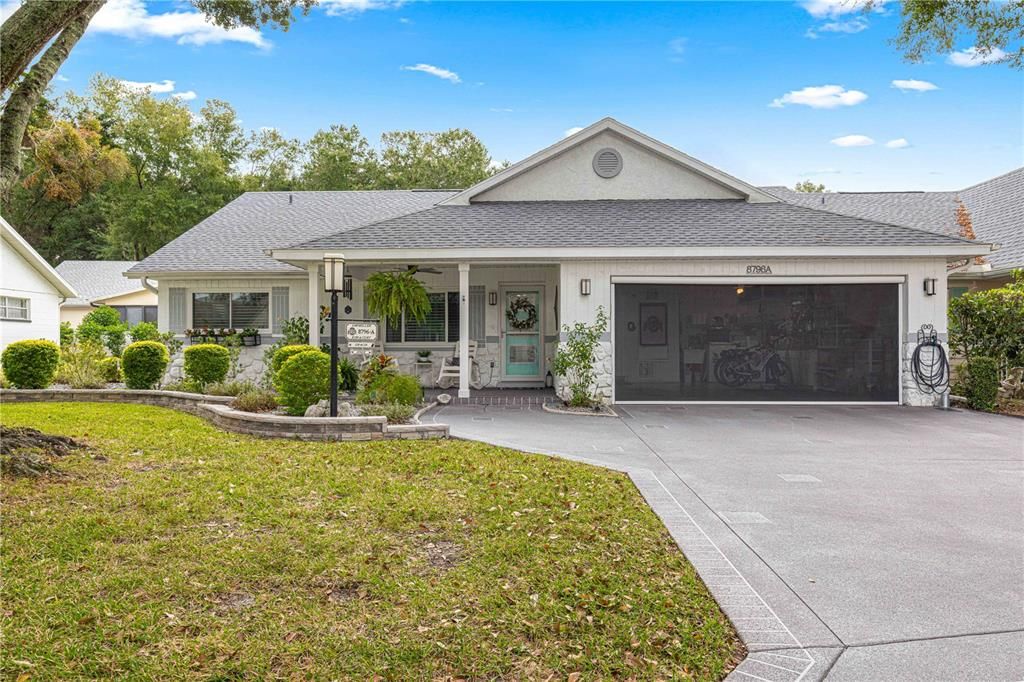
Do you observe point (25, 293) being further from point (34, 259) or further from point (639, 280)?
point (639, 280)

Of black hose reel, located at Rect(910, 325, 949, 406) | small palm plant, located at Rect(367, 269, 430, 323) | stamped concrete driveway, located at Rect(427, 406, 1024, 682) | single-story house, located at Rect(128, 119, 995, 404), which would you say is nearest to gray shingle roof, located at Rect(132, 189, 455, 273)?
single-story house, located at Rect(128, 119, 995, 404)

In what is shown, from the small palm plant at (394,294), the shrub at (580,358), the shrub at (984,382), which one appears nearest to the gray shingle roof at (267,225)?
the small palm plant at (394,294)

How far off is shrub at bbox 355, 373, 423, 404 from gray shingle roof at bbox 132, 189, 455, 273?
4992 millimetres

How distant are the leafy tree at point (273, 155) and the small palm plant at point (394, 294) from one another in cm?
2332

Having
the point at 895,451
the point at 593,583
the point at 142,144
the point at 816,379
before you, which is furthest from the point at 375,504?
the point at 142,144

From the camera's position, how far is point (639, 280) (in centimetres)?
1018

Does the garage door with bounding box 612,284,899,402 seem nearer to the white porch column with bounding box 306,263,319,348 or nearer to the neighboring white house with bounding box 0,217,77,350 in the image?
the white porch column with bounding box 306,263,319,348

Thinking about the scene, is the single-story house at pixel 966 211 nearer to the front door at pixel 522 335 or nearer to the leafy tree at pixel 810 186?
the front door at pixel 522 335

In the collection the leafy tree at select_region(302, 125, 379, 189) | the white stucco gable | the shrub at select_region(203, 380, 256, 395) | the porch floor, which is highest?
the leafy tree at select_region(302, 125, 379, 189)

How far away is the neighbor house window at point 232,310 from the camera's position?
506 inches

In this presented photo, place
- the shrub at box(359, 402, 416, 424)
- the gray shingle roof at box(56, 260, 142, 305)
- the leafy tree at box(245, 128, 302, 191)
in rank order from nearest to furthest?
the shrub at box(359, 402, 416, 424) < the gray shingle roof at box(56, 260, 142, 305) < the leafy tree at box(245, 128, 302, 191)

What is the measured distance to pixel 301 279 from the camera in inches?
501

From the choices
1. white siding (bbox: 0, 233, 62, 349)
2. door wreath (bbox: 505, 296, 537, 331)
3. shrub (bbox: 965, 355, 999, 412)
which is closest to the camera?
shrub (bbox: 965, 355, 999, 412)

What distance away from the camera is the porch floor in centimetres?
1038
